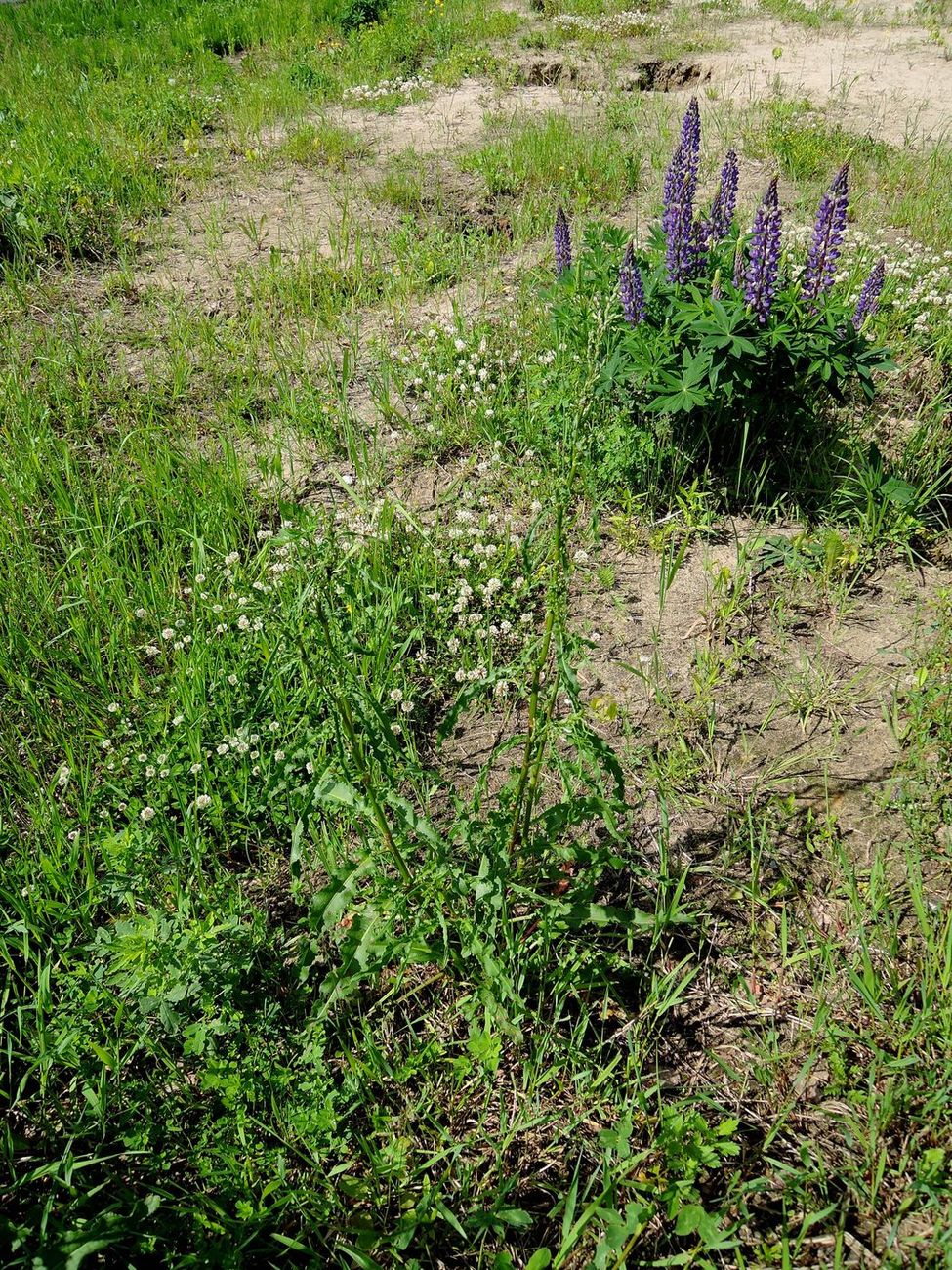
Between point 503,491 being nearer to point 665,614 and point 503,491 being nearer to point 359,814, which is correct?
point 665,614

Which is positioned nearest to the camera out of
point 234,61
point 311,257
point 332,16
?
point 311,257

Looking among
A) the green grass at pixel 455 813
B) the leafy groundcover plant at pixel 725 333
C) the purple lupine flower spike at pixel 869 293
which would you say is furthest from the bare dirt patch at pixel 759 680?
the purple lupine flower spike at pixel 869 293

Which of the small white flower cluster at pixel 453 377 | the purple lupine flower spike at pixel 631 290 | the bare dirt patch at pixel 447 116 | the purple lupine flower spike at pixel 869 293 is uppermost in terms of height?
the bare dirt patch at pixel 447 116

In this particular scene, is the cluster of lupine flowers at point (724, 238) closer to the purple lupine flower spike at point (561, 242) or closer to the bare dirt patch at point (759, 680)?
the purple lupine flower spike at point (561, 242)

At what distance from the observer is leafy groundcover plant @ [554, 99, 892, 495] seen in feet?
10.9

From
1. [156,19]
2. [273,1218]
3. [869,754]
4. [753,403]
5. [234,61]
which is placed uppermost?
[156,19]

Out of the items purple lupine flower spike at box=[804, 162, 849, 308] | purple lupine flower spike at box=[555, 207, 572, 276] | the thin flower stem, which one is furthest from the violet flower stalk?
the thin flower stem

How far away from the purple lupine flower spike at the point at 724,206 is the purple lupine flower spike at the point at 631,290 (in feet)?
1.39

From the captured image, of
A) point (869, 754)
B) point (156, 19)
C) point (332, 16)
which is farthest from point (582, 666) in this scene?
point (156, 19)

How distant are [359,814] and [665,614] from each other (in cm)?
168

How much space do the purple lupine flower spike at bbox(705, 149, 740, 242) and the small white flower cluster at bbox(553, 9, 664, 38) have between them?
7766mm

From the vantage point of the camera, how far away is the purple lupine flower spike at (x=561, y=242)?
163 inches

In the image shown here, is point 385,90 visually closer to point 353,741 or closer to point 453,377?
point 453,377

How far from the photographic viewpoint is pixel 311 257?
5770 millimetres
